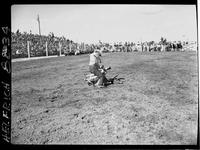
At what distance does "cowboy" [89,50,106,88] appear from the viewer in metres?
5.03

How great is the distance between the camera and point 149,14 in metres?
4.66

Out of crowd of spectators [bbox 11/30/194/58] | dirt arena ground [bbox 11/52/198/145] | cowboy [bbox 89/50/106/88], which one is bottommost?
dirt arena ground [bbox 11/52/198/145]

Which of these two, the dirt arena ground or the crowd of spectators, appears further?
the crowd of spectators

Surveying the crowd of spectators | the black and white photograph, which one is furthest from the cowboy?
the crowd of spectators

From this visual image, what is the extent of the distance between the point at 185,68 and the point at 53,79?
3.17m

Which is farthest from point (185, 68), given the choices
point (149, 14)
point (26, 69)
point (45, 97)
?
point (26, 69)

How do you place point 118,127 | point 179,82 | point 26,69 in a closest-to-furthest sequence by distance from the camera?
point 118,127
point 179,82
point 26,69

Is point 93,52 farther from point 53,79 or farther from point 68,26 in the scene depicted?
point 53,79

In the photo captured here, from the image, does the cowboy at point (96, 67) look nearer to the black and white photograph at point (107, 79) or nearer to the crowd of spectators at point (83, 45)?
the black and white photograph at point (107, 79)

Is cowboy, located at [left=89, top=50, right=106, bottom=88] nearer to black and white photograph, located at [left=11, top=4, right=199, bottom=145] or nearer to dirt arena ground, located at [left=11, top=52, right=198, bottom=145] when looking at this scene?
black and white photograph, located at [left=11, top=4, right=199, bottom=145]

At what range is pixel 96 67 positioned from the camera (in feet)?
16.6

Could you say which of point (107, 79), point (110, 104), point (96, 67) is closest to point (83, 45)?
point (96, 67)

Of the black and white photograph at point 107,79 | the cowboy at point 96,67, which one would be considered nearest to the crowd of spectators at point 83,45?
the black and white photograph at point 107,79

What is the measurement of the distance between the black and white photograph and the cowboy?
25 millimetres
